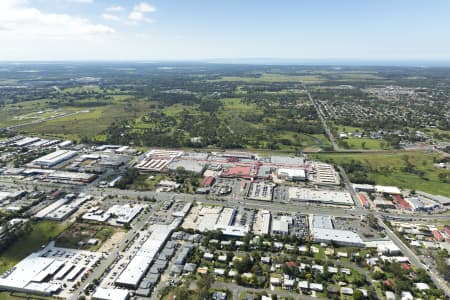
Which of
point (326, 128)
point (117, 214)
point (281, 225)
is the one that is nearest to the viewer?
point (281, 225)

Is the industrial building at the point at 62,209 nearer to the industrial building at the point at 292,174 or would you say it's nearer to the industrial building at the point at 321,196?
the industrial building at the point at 321,196

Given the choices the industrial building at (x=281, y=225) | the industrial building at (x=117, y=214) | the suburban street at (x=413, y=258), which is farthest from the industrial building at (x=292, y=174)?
the industrial building at (x=117, y=214)

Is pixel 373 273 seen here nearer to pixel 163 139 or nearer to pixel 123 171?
pixel 123 171

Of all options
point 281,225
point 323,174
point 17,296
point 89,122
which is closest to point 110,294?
point 17,296

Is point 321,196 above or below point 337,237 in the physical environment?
above

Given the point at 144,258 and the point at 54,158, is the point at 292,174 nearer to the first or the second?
the point at 144,258

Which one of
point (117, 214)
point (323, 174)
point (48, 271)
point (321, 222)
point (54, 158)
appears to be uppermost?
point (54, 158)
